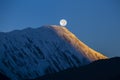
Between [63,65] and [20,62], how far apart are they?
30741 millimetres

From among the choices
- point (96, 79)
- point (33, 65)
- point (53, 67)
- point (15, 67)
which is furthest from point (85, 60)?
point (96, 79)

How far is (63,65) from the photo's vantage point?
652ft

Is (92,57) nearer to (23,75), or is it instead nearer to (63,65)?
(63,65)

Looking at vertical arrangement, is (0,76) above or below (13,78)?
above

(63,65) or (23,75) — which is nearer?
(23,75)

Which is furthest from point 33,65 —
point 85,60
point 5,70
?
point 85,60

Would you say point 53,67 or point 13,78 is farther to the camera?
point 53,67

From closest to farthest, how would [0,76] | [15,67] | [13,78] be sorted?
[0,76]
[13,78]
[15,67]

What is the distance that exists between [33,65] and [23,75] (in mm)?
15247

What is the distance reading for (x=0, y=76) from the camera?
8688 cm

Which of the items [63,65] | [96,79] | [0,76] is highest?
[96,79]

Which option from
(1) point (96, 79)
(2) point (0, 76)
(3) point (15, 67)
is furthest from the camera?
(3) point (15, 67)

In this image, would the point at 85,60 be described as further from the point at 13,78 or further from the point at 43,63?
the point at 13,78

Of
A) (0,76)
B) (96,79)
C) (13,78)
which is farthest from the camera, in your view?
(13,78)
